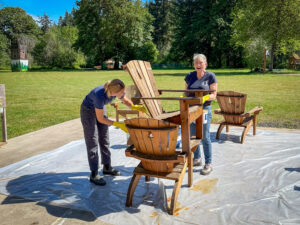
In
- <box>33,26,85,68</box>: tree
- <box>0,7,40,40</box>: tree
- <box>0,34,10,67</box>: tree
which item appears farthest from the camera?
<box>0,7,40,40</box>: tree

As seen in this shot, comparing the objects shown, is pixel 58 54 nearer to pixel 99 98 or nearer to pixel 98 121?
pixel 98 121

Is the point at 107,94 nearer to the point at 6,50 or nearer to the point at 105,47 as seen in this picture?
the point at 105,47

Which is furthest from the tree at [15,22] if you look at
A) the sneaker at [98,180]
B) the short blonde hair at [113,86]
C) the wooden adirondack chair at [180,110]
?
the short blonde hair at [113,86]

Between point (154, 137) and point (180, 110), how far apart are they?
446 millimetres

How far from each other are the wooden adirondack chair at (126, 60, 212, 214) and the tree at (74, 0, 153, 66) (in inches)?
1726

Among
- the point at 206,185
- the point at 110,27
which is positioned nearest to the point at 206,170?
the point at 206,185

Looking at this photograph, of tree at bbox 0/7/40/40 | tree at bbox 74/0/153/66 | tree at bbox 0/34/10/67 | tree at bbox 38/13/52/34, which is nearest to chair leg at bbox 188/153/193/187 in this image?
tree at bbox 74/0/153/66

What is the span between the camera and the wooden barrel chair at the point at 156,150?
2492mm

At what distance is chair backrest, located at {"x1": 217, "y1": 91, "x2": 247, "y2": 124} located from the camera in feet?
→ 17.0

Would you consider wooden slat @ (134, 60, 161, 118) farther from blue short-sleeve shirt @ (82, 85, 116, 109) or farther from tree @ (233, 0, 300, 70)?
tree @ (233, 0, 300, 70)

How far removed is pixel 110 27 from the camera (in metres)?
44.5

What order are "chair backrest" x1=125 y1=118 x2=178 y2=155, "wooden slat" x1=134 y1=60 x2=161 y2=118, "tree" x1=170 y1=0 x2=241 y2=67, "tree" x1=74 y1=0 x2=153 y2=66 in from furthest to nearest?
"tree" x1=74 y1=0 x2=153 y2=66 → "tree" x1=170 y1=0 x2=241 y2=67 → "wooden slat" x1=134 y1=60 x2=161 y2=118 → "chair backrest" x1=125 y1=118 x2=178 y2=155

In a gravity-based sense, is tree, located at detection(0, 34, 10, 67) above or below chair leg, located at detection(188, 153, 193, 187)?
above

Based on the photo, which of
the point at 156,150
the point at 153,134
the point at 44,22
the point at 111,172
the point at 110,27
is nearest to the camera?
the point at 153,134
